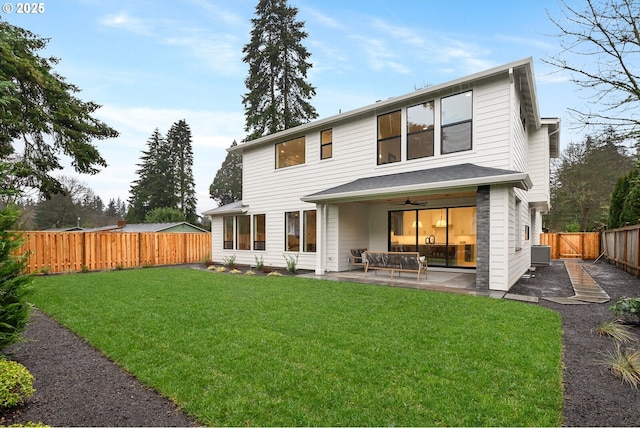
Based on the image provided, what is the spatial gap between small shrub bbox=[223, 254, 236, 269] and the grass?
22.1ft

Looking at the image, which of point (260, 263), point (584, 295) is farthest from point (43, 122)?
point (584, 295)

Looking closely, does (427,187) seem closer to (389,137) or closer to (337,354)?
(389,137)

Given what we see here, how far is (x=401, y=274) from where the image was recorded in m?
10.4

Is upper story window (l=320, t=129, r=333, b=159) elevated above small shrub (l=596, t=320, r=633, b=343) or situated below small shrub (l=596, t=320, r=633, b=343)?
above

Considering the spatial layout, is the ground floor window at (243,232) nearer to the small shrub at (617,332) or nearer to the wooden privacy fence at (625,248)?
the small shrub at (617,332)

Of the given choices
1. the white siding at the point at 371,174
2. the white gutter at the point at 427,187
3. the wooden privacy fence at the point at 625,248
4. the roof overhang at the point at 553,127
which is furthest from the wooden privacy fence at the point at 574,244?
the white gutter at the point at 427,187

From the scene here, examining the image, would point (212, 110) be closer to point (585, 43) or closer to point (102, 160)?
point (102, 160)

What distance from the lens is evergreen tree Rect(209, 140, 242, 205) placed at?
39.1m

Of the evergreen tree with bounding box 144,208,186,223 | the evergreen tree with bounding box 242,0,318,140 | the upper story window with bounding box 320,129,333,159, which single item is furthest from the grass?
the evergreen tree with bounding box 144,208,186,223

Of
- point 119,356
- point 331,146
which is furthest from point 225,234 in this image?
point 119,356

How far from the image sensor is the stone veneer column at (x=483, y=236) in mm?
7559

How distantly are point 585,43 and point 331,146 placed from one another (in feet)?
25.1

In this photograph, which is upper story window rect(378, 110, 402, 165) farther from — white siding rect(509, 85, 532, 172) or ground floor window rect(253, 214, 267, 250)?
ground floor window rect(253, 214, 267, 250)

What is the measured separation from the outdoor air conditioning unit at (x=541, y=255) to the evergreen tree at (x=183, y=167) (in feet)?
109
